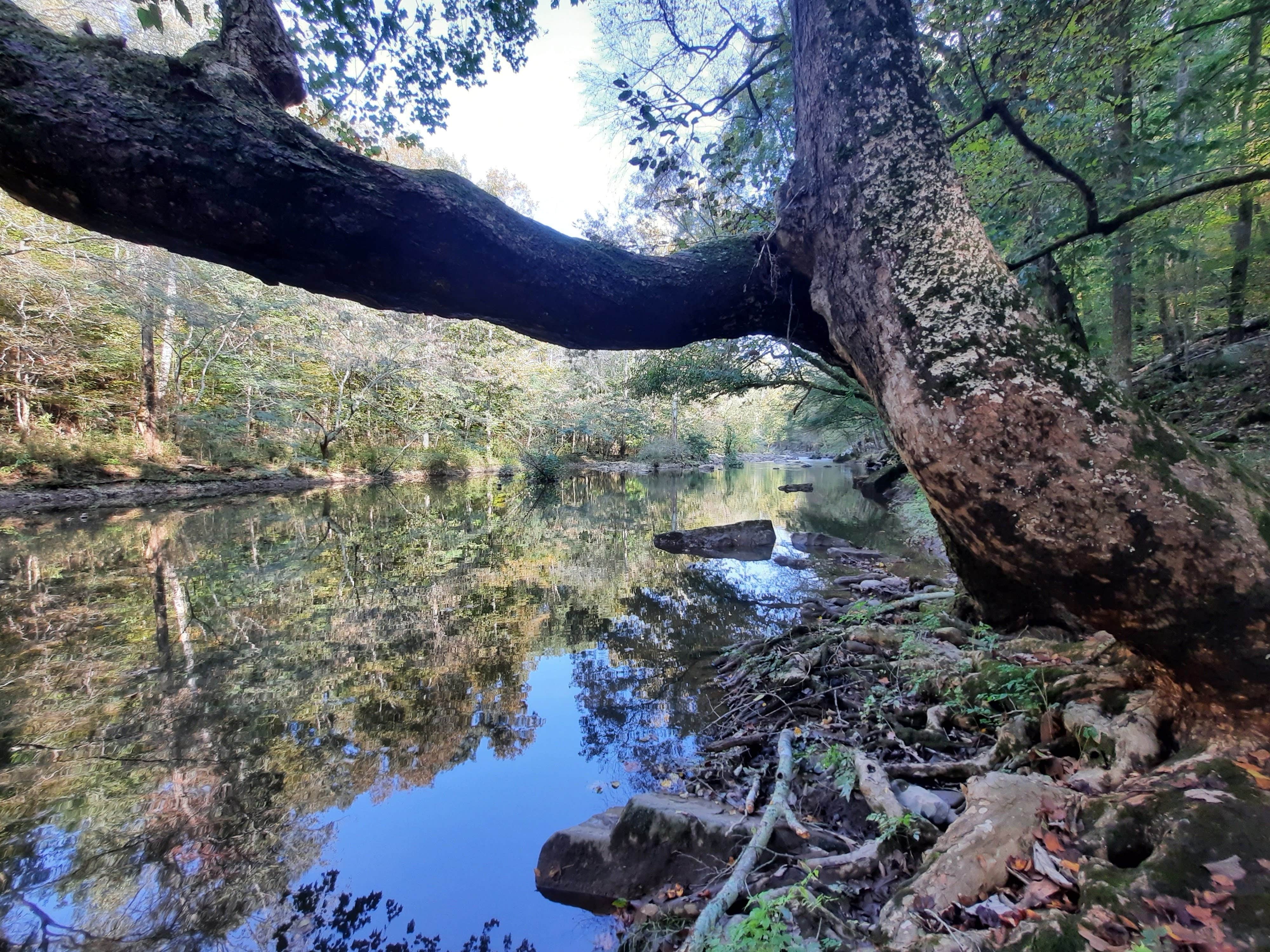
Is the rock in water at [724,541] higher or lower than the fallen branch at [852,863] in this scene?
lower

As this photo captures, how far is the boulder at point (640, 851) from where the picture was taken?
7.06 feet

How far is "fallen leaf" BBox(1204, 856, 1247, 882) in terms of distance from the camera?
3.60 ft

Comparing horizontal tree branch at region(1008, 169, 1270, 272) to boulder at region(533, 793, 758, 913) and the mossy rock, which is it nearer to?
the mossy rock

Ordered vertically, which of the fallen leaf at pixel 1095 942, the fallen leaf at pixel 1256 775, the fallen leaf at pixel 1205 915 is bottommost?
the fallen leaf at pixel 1095 942

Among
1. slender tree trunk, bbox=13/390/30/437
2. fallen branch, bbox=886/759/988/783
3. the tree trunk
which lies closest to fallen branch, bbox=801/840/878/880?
fallen branch, bbox=886/759/988/783

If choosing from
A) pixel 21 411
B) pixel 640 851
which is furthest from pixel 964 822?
pixel 21 411

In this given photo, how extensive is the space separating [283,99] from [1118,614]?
326cm

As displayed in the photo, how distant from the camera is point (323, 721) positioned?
3830mm

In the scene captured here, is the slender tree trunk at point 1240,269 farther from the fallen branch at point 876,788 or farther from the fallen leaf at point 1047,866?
the fallen leaf at point 1047,866

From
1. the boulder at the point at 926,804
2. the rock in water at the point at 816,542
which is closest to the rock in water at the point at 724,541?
the rock in water at the point at 816,542

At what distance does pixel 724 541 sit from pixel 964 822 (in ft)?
27.1

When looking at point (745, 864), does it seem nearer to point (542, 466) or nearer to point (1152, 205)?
point (1152, 205)

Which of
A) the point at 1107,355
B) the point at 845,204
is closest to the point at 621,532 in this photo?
the point at 1107,355

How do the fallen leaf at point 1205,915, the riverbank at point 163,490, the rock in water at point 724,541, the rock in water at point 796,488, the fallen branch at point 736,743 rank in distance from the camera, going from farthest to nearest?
the rock in water at point 796,488, the riverbank at point 163,490, the rock in water at point 724,541, the fallen branch at point 736,743, the fallen leaf at point 1205,915
